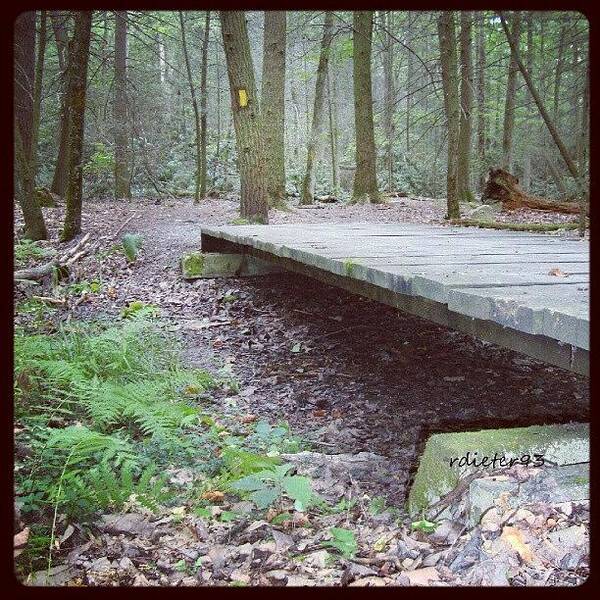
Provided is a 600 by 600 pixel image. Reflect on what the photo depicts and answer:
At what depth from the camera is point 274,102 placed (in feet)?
40.0

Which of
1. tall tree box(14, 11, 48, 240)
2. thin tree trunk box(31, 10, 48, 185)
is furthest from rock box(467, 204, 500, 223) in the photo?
thin tree trunk box(31, 10, 48, 185)

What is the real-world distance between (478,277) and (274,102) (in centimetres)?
1016

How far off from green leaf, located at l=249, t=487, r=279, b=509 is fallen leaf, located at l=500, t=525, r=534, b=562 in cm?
98

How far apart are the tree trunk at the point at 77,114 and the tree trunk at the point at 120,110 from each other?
3249 millimetres

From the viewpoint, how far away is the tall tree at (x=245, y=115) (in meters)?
7.55

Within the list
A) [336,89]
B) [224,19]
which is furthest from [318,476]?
[336,89]

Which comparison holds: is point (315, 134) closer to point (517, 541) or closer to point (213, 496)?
point (213, 496)

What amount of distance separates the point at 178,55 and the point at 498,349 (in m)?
13.3

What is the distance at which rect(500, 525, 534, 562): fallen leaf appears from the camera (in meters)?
1.99

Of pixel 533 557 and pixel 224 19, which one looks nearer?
pixel 533 557

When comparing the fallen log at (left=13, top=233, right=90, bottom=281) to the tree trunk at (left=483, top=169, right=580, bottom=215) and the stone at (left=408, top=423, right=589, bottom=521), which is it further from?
the tree trunk at (left=483, top=169, right=580, bottom=215)

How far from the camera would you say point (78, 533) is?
2.30 meters

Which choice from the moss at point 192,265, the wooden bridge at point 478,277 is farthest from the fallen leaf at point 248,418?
the moss at point 192,265
